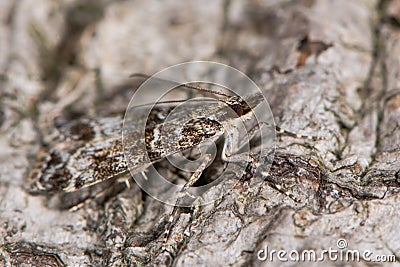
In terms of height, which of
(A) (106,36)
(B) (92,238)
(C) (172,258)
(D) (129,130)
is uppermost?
(A) (106,36)

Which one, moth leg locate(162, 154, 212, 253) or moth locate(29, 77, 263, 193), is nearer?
moth leg locate(162, 154, 212, 253)

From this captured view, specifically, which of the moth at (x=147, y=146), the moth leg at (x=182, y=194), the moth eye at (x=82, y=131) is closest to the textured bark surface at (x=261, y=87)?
the moth leg at (x=182, y=194)

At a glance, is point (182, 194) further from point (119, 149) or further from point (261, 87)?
point (261, 87)

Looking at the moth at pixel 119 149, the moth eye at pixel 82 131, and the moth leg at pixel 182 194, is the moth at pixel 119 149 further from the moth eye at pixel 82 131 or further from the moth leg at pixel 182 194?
the moth leg at pixel 182 194

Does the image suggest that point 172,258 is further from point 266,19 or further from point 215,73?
point 266,19

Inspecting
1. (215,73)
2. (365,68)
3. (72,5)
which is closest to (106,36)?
(72,5)

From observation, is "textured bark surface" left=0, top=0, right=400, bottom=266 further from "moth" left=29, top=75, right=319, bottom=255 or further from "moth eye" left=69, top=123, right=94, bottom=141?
"moth eye" left=69, top=123, right=94, bottom=141

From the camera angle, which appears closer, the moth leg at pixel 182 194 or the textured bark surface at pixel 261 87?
the textured bark surface at pixel 261 87

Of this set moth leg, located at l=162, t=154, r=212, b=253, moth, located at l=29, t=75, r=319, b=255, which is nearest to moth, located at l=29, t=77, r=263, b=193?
moth, located at l=29, t=75, r=319, b=255
